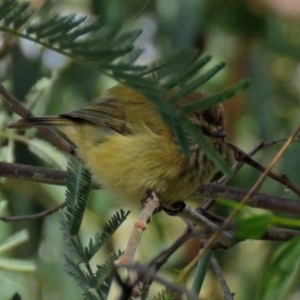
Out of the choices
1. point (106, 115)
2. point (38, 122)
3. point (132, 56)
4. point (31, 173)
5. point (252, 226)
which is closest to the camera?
point (252, 226)

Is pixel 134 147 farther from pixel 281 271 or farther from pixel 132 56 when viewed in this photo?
pixel 281 271

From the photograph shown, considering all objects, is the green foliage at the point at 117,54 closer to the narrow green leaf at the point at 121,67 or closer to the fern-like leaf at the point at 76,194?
the narrow green leaf at the point at 121,67

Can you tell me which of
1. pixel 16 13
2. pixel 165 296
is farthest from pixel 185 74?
pixel 165 296

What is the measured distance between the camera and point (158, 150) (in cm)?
340

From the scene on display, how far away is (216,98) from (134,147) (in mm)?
1773

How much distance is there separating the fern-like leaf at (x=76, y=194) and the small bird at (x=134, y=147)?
49 centimetres

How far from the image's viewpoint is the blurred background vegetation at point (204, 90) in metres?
4.41

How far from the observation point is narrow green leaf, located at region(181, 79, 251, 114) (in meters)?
1.70

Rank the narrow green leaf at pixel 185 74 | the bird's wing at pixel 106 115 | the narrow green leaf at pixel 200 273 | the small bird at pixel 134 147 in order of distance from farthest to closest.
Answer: the bird's wing at pixel 106 115 < the small bird at pixel 134 147 < the narrow green leaf at pixel 200 273 < the narrow green leaf at pixel 185 74

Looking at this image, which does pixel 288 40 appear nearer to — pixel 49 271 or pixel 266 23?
pixel 266 23

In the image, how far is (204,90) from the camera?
4.71 metres

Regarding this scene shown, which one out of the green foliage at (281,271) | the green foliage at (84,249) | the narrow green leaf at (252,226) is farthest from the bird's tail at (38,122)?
the narrow green leaf at (252,226)

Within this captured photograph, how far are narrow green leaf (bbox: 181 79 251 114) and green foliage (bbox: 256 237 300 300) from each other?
1.19ft

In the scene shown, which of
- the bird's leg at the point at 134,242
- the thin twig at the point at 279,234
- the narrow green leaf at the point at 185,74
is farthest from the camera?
the thin twig at the point at 279,234
